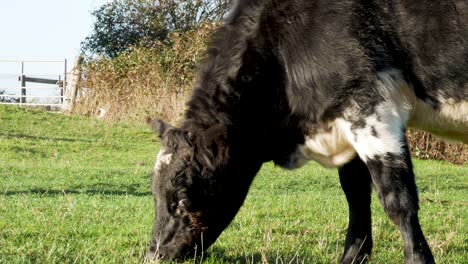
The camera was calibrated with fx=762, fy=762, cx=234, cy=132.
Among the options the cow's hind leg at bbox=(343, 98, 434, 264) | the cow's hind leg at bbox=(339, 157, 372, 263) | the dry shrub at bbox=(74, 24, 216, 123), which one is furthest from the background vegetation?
the cow's hind leg at bbox=(343, 98, 434, 264)

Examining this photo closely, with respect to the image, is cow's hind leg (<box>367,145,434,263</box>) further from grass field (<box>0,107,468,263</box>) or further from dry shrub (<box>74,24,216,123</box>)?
dry shrub (<box>74,24,216,123</box>)

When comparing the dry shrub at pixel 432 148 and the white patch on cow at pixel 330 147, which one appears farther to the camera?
the dry shrub at pixel 432 148

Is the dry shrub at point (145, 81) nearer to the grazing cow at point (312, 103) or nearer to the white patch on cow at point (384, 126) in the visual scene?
the grazing cow at point (312, 103)

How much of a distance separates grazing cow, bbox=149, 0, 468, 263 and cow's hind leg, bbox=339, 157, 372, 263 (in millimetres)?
353

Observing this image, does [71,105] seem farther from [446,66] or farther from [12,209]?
[446,66]

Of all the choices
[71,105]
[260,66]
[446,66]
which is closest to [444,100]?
[446,66]

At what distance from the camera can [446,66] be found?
5211mm

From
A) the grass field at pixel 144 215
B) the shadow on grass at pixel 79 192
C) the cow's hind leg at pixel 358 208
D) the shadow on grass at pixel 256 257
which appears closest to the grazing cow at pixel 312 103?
the shadow on grass at pixel 256 257

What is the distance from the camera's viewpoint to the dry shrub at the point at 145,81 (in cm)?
2339

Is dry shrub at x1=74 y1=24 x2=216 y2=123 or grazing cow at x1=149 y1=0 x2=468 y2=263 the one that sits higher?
grazing cow at x1=149 y1=0 x2=468 y2=263

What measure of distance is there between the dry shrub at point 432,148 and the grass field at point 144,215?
1.34 m

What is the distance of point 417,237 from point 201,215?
60.7 inches

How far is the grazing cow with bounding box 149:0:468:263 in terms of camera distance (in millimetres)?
5117

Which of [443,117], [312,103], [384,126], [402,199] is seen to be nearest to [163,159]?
[312,103]
